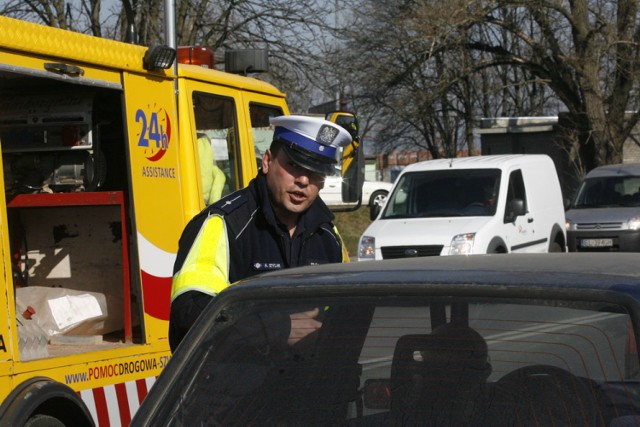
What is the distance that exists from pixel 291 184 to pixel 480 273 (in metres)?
1.33

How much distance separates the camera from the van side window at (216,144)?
6504 millimetres

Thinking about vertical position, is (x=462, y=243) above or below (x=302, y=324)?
below

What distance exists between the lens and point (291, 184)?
3869 millimetres

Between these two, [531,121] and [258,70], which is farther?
[531,121]

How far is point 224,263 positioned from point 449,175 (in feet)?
39.1

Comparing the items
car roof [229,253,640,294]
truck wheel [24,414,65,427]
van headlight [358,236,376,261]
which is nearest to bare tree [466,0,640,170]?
van headlight [358,236,376,261]

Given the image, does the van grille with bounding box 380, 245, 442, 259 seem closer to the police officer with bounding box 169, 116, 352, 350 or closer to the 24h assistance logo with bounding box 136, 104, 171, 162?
the 24h assistance logo with bounding box 136, 104, 171, 162

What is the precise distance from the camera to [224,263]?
3639mm

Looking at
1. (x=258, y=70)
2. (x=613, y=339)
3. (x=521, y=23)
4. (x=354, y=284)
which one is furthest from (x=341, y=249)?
(x=521, y=23)

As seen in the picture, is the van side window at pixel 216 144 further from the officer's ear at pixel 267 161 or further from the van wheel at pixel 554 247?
the van wheel at pixel 554 247

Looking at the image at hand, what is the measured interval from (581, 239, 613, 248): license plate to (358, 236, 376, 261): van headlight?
515 centimetres

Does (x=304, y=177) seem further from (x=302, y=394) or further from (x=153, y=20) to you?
(x=153, y=20)

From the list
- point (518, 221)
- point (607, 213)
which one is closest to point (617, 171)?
point (607, 213)

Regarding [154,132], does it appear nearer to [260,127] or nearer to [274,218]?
[260,127]
